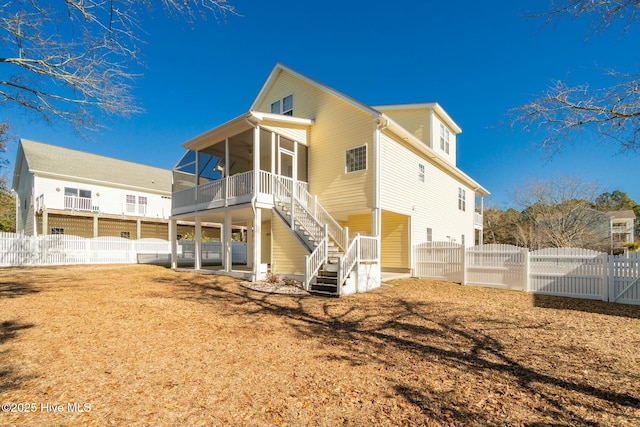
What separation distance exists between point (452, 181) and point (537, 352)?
15.8m

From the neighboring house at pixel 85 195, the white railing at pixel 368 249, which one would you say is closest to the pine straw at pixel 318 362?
the white railing at pixel 368 249

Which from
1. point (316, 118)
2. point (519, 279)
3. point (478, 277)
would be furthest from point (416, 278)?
point (316, 118)

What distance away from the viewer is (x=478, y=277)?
39.6 feet

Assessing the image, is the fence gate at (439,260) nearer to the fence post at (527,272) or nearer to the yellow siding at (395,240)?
the yellow siding at (395,240)

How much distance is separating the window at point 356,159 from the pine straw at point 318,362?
6.12 m

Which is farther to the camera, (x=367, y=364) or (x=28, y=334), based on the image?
(x=28, y=334)

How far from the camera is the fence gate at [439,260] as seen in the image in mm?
12695

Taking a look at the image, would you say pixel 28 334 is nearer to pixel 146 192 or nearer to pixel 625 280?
pixel 625 280

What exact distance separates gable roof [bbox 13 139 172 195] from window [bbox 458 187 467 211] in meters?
25.6

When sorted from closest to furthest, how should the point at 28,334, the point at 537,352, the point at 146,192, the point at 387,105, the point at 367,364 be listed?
1. the point at 367,364
2. the point at 537,352
3. the point at 28,334
4. the point at 387,105
5. the point at 146,192

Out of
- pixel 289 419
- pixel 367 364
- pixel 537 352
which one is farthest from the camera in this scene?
pixel 537 352

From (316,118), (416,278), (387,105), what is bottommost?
(416,278)

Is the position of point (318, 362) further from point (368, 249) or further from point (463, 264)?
point (463, 264)

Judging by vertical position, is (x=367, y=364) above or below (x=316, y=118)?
below
